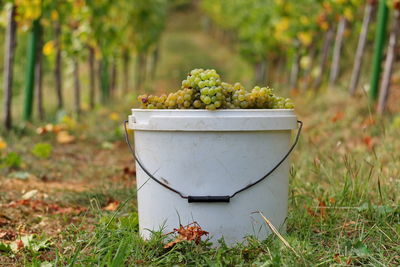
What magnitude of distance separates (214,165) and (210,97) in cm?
30

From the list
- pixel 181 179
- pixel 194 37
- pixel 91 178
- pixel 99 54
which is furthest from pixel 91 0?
pixel 194 37

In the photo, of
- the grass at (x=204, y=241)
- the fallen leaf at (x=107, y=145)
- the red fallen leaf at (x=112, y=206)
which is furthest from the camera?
the fallen leaf at (x=107, y=145)

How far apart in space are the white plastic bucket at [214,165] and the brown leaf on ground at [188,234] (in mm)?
88

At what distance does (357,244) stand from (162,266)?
817 millimetres

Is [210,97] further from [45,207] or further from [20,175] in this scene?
[20,175]

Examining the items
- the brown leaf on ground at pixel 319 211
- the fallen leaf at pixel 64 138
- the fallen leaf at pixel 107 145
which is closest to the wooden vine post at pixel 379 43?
the fallen leaf at pixel 107 145

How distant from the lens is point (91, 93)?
10.3m

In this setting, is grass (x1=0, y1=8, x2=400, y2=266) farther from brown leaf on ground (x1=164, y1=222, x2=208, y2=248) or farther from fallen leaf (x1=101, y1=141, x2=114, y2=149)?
fallen leaf (x1=101, y1=141, x2=114, y2=149)

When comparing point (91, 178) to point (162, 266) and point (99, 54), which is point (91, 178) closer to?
point (162, 266)

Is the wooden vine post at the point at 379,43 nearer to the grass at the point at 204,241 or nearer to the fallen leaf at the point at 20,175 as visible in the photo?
the grass at the point at 204,241

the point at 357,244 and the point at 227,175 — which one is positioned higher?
the point at 227,175

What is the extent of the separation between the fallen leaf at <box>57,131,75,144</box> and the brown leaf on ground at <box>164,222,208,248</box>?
3.95 metres

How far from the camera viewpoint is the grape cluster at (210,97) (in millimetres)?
2344

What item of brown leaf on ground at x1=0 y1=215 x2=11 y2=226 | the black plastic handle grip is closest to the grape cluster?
the black plastic handle grip
